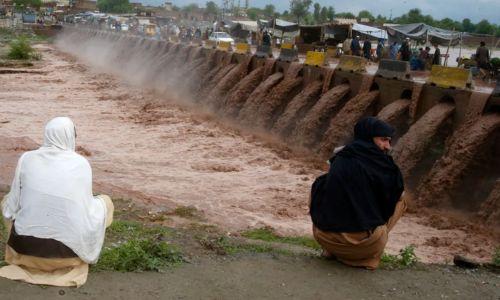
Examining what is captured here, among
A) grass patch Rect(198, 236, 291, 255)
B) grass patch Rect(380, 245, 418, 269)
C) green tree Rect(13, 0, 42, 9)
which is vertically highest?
grass patch Rect(380, 245, 418, 269)

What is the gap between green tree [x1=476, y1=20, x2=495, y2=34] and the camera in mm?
55406

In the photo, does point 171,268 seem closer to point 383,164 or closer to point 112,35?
point 383,164

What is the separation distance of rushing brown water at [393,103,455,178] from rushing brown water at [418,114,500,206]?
24.7 inches

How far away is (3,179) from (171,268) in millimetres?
5753

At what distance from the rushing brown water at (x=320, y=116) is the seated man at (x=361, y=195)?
10.5 metres

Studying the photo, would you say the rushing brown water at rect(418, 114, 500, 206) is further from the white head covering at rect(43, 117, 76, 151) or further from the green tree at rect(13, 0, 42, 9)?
the green tree at rect(13, 0, 42, 9)

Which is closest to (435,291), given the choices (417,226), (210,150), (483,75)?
(417,226)

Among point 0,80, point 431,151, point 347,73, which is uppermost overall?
point 347,73

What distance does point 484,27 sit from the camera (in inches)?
2271

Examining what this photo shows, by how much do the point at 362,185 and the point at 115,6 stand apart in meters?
129

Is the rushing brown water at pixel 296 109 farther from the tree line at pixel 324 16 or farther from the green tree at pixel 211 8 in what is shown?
the green tree at pixel 211 8

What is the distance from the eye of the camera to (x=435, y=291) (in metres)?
5.16

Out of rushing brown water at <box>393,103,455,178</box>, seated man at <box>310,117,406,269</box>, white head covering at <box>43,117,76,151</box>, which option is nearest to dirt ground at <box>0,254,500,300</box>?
seated man at <box>310,117,406,269</box>

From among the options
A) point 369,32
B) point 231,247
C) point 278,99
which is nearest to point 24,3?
point 369,32
